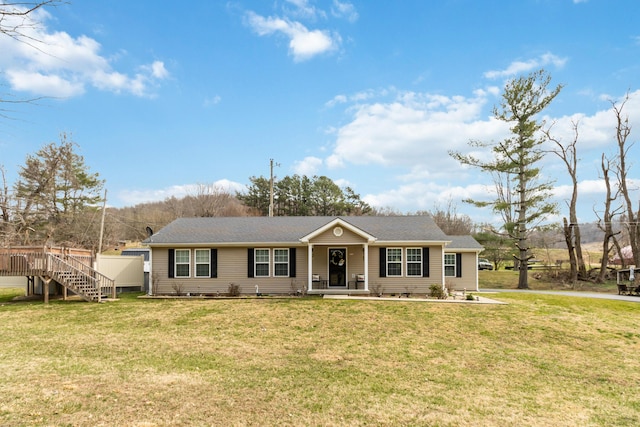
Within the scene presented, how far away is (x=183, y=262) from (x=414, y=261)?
11017 millimetres

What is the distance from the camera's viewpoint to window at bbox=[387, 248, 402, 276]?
18.9 meters

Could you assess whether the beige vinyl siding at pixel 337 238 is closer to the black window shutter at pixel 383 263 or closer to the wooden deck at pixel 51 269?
the black window shutter at pixel 383 263

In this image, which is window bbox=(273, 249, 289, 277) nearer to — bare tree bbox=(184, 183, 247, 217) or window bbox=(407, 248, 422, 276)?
window bbox=(407, 248, 422, 276)

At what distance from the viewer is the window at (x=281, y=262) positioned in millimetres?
19094

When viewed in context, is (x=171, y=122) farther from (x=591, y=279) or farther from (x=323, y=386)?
(x=591, y=279)

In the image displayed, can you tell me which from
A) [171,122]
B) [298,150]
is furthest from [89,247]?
[298,150]

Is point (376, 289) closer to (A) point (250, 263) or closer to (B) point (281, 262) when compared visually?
(B) point (281, 262)

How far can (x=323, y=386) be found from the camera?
720cm

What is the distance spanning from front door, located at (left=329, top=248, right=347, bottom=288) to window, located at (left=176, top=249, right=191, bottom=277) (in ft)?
22.4

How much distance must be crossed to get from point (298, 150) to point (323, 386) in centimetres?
2232

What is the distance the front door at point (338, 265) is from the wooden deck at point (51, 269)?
9.98m

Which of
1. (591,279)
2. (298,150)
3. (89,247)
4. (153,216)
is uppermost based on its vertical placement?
(298,150)

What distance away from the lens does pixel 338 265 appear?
19359 mm

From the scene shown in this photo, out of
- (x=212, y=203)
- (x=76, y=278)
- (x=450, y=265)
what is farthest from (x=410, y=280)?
(x=212, y=203)
